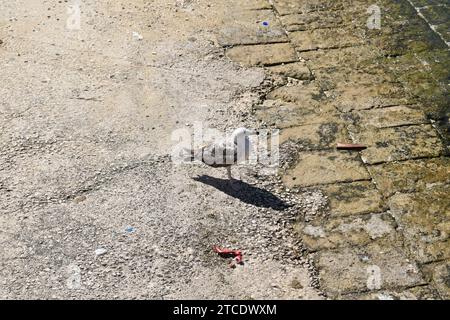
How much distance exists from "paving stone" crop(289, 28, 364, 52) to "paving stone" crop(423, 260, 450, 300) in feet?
11.6

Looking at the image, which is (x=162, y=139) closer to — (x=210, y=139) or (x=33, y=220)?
(x=210, y=139)

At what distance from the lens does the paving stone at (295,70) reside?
813cm

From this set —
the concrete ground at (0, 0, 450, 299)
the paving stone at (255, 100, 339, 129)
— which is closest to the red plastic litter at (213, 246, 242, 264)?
the concrete ground at (0, 0, 450, 299)

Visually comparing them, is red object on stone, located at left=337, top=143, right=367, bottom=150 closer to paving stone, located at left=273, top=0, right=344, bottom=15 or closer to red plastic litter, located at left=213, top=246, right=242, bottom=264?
red plastic litter, located at left=213, top=246, right=242, bottom=264

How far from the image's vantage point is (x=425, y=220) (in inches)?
247

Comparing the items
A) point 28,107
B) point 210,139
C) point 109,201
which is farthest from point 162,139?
point 28,107

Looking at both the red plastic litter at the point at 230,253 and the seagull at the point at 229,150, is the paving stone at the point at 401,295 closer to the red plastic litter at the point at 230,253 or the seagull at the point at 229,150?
the red plastic litter at the point at 230,253

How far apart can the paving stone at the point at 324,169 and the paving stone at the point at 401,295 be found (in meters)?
1.35

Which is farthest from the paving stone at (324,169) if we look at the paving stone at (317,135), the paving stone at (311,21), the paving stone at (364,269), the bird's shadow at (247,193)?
the paving stone at (311,21)

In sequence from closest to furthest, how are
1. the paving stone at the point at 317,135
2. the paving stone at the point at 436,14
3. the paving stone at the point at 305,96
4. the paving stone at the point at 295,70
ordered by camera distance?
the paving stone at the point at 317,135
the paving stone at the point at 305,96
the paving stone at the point at 295,70
the paving stone at the point at 436,14

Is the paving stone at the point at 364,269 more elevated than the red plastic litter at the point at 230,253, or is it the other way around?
the red plastic litter at the point at 230,253

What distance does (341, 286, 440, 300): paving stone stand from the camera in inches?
219

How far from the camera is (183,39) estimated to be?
864cm
